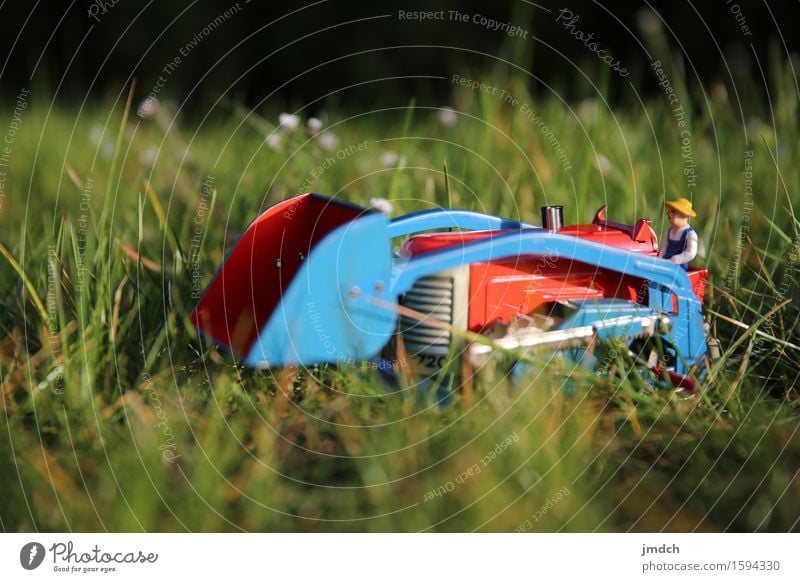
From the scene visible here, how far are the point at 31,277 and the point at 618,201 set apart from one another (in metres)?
1.10

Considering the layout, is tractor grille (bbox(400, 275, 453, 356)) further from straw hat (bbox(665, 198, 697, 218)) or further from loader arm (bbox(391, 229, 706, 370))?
straw hat (bbox(665, 198, 697, 218))

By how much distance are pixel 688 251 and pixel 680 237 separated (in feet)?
0.10

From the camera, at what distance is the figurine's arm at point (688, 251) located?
1360 millimetres

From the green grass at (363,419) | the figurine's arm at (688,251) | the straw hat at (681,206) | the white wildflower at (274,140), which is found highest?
the white wildflower at (274,140)

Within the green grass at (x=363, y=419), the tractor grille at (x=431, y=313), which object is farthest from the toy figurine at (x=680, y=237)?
the tractor grille at (x=431, y=313)

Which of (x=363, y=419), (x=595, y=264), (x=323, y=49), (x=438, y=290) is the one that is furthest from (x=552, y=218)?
(x=323, y=49)

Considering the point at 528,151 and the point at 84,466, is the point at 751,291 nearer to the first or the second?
the point at 528,151

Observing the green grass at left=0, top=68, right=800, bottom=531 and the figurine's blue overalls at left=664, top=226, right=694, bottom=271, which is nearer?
the green grass at left=0, top=68, right=800, bottom=531

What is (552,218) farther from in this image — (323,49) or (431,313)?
(323,49)

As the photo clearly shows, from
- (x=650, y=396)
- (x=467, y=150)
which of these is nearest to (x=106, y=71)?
(x=467, y=150)

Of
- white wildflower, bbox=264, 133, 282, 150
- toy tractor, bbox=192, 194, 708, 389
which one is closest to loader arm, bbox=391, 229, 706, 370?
toy tractor, bbox=192, 194, 708, 389

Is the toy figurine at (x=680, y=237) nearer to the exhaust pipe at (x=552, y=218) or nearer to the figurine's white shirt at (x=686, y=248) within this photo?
the figurine's white shirt at (x=686, y=248)

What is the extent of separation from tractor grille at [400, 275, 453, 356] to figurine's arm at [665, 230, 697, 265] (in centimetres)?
35

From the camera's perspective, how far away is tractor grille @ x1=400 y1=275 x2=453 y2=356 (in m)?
1.25
